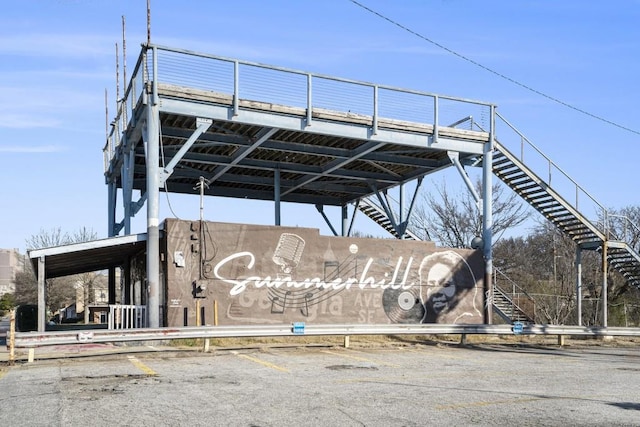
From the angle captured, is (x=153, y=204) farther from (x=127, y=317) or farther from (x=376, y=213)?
(x=376, y=213)

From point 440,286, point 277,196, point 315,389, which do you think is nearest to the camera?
point 315,389

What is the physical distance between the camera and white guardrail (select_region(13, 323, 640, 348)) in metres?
14.9

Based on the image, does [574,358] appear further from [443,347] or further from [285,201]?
[285,201]

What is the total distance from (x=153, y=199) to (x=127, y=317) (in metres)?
3.98

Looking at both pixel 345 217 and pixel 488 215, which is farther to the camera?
pixel 345 217

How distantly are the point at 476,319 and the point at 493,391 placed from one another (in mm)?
14705

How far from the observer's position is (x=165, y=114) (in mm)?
20953

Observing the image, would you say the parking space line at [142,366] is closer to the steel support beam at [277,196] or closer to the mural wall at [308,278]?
the mural wall at [308,278]

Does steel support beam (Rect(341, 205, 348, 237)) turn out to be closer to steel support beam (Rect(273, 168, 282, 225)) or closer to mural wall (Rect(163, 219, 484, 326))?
steel support beam (Rect(273, 168, 282, 225))

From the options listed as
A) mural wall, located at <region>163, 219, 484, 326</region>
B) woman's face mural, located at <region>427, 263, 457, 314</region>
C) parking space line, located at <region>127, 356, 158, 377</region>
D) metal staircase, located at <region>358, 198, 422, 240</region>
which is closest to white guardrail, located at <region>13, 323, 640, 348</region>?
parking space line, located at <region>127, 356, 158, 377</region>

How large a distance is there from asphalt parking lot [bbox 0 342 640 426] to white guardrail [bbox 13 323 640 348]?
47cm

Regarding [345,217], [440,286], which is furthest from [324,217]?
[440,286]

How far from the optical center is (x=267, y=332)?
17.4m

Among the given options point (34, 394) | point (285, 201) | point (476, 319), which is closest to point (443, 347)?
point (476, 319)
